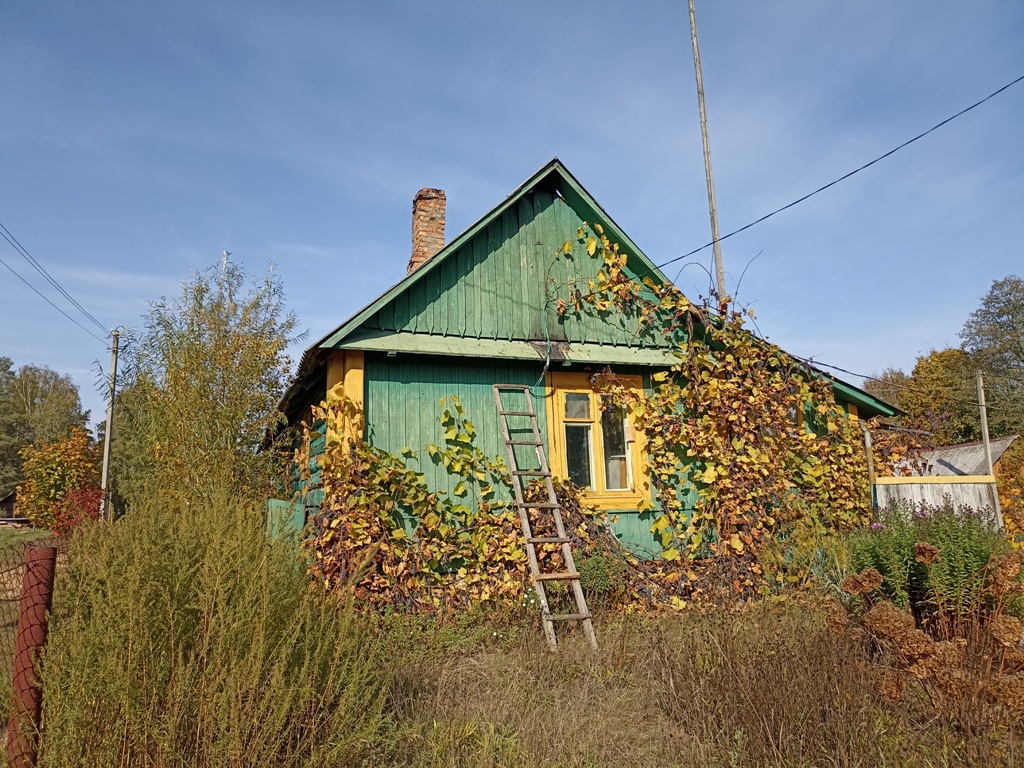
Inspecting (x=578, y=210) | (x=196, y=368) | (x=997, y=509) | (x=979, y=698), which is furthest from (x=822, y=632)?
(x=196, y=368)

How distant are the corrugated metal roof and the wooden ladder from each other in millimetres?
20756

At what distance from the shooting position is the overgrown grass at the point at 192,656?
2.92 metres

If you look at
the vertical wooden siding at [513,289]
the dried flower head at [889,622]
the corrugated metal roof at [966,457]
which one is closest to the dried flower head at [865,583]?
the dried flower head at [889,622]

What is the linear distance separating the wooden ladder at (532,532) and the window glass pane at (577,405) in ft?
1.81

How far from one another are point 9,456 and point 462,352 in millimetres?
57454

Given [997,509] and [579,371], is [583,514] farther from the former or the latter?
[997,509]

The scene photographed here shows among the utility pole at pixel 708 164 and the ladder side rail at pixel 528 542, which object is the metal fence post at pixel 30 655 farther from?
the utility pole at pixel 708 164

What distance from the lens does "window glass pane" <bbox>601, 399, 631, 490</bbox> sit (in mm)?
8977

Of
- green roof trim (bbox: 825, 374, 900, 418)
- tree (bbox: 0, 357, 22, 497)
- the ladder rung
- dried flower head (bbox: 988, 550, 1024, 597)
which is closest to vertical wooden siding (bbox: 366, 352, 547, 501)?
the ladder rung

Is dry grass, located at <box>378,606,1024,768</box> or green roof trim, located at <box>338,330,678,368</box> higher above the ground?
green roof trim, located at <box>338,330,678,368</box>

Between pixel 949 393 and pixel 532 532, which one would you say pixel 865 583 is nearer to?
pixel 532 532

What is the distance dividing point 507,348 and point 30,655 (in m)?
6.09

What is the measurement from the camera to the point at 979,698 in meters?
3.76

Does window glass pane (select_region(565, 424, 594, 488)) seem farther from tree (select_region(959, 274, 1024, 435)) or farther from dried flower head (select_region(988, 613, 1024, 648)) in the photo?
tree (select_region(959, 274, 1024, 435))
